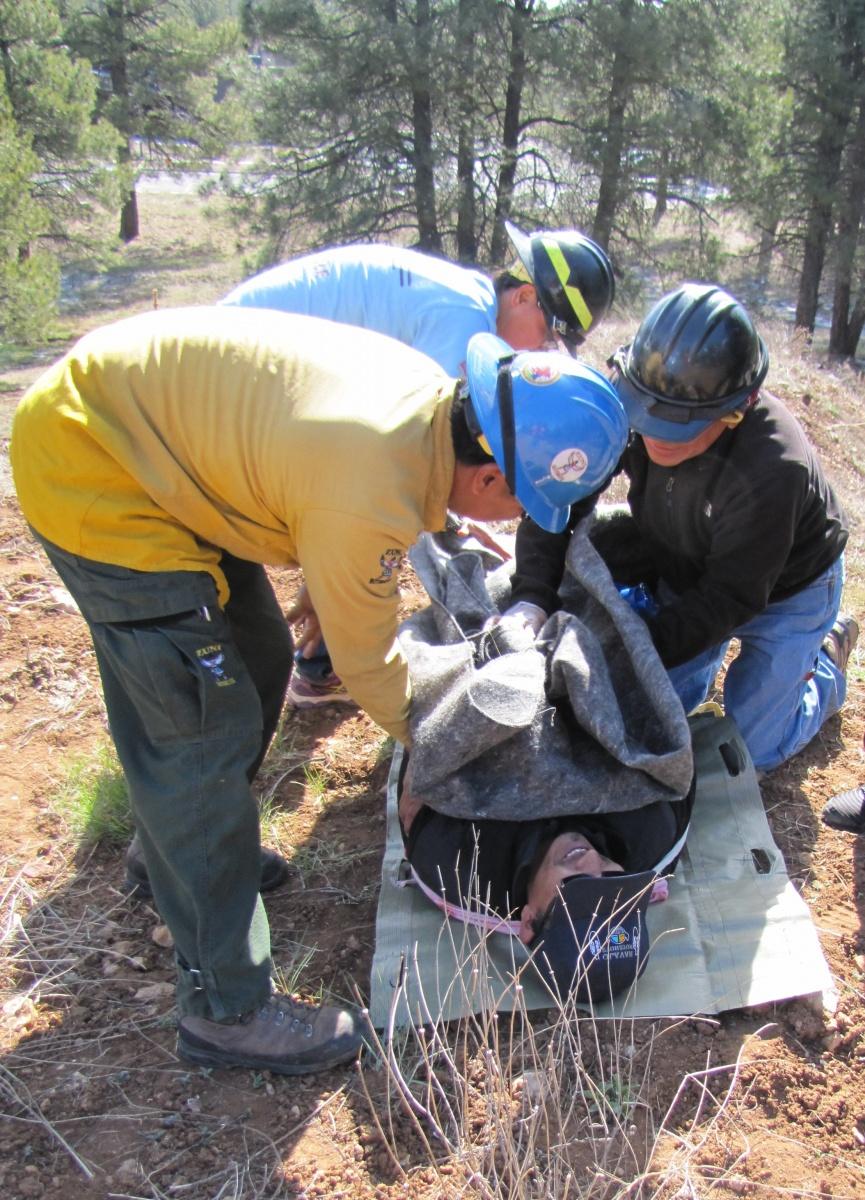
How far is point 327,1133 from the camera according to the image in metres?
2.06

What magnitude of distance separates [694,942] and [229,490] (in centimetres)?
163

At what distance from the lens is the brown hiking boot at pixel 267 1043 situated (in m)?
2.15

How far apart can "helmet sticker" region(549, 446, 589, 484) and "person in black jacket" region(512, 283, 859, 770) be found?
662 millimetres

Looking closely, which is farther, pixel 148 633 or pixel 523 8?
pixel 523 8

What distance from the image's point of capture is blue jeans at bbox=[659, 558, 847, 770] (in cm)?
294

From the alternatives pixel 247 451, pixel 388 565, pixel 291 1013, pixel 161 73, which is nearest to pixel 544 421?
pixel 388 565

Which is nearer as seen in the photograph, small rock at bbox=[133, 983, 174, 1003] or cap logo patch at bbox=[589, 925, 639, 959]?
cap logo patch at bbox=[589, 925, 639, 959]

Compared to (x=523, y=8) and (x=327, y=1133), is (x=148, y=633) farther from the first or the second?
(x=523, y=8)

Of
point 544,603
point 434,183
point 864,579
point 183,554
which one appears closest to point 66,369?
point 183,554

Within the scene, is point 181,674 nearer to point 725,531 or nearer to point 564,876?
point 564,876

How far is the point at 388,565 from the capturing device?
72.4 inches

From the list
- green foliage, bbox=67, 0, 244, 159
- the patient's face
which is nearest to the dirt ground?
the patient's face

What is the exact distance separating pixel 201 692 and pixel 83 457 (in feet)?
1.69

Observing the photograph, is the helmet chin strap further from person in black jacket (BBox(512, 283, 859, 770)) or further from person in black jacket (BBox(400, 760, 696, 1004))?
person in black jacket (BBox(400, 760, 696, 1004))
